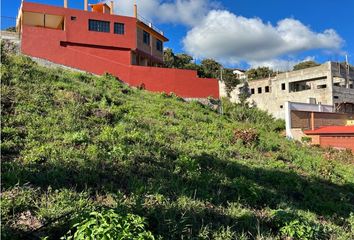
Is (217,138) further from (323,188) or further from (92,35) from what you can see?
(92,35)

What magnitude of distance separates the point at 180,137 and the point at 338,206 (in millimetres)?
5505

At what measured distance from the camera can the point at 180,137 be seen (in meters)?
12.7

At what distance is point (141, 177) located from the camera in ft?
25.2

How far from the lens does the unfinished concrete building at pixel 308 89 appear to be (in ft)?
121

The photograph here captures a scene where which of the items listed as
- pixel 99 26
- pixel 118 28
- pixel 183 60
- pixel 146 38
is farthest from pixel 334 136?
pixel 183 60

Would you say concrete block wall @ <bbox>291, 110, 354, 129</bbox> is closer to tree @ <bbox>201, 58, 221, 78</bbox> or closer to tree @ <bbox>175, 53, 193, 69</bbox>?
tree @ <bbox>201, 58, 221, 78</bbox>

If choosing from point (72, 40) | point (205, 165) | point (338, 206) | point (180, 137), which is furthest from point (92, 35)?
point (338, 206)

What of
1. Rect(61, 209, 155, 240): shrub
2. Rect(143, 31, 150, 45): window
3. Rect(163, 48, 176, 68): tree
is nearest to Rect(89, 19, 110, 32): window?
Rect(143, 31, 150, 45): window

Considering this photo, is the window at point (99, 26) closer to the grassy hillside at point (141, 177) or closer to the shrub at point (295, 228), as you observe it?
the grassy hillside at point (141, 177)

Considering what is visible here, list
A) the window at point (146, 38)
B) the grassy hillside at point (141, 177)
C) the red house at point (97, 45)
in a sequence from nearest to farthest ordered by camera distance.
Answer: the grassy hillside at point (141, 177)
the red house at point (97, 45)
the window at point (146, 38)

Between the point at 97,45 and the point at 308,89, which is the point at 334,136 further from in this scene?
the point at 97,45

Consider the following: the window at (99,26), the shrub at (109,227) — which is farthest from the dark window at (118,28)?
the shrub at (109,227)

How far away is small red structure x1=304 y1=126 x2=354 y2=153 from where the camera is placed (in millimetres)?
24719

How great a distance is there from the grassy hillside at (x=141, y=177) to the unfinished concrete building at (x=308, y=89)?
75.9 ft
